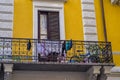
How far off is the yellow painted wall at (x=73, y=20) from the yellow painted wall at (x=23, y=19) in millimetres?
1711

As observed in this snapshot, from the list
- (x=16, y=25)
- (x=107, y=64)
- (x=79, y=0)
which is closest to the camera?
(x=107, y=64)

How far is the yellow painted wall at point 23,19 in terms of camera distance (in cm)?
1538

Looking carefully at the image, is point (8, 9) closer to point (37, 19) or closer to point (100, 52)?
point (37, 19)

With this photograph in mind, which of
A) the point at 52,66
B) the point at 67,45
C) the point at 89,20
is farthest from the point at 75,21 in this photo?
the point at 52,66

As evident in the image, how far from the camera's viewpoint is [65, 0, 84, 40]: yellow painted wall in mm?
15828

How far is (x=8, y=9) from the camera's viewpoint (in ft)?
51.1

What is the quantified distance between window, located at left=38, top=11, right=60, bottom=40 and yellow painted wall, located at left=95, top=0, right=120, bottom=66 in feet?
6.59

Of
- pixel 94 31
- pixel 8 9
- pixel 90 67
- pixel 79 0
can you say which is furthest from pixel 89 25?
pixel 8 9

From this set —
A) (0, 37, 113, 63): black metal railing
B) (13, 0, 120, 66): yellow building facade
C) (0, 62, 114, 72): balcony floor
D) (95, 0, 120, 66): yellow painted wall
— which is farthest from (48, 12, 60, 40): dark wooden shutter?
(95, 0, 120, 66): yellow painted wall

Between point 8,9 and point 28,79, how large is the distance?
11.2 feet

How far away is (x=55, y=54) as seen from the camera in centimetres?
1463

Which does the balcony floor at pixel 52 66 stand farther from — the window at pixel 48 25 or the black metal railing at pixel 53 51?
the window at pixel 48 25

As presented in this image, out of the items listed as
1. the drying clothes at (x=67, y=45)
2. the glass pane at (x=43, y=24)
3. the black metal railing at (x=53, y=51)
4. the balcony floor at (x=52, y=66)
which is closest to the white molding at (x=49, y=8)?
the glass pane at (x=43, y=24)

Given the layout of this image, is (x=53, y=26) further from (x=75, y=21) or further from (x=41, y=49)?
(x=41, y=49)
